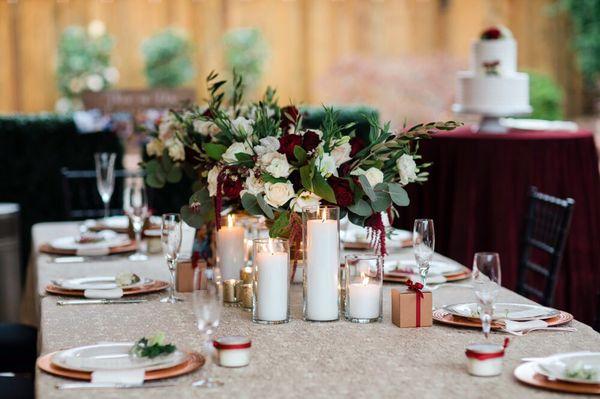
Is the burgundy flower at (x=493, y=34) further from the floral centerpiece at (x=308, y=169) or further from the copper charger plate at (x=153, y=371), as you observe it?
the copper charger plate at (x=153, y=371)

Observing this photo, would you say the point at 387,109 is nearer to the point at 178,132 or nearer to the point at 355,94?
the point at 355,94

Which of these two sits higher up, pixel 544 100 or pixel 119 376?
pixel 544 100

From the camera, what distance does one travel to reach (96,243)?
3.63 metres

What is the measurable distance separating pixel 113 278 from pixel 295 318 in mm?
719

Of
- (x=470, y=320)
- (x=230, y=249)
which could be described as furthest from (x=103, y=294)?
(x=470, y=320)

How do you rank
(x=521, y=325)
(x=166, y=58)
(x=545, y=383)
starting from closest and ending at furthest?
(x=545, y=383)
(x=521, y=325)
(x=166, y=58)

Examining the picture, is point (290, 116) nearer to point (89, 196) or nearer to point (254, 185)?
point (254, 185)

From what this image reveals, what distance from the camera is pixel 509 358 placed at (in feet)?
6.73

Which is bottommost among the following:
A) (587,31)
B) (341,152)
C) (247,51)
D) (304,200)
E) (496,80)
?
(304,200)

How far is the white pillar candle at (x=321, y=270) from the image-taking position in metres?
2.43

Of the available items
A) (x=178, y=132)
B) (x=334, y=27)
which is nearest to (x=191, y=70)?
(x=334, y=27)

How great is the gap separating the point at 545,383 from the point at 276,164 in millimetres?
881

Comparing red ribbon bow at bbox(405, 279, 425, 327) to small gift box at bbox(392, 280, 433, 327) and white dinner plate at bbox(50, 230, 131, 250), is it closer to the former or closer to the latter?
small gift box at bbox(392, 280, 433, 327)

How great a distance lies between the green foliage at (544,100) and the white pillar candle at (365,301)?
9.65m
